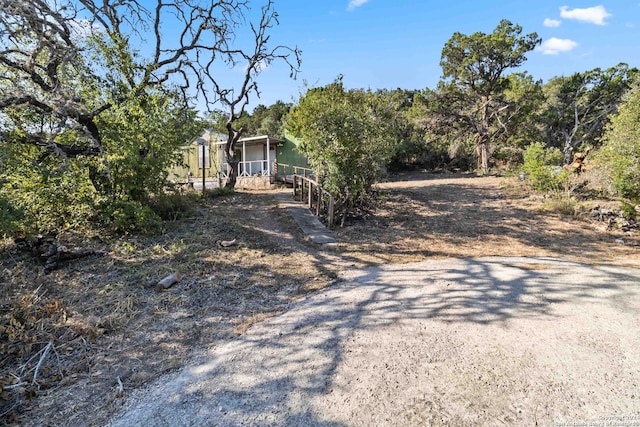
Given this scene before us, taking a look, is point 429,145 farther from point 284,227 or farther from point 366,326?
point 366,326

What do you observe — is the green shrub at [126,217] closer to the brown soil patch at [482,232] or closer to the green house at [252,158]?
the brown soil patch at [482,232]

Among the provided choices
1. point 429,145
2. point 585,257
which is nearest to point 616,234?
point 585,257

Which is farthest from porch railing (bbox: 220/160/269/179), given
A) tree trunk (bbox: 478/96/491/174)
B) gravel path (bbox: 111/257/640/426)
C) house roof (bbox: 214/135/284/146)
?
gravel path (bbox: 111/257/640/426)

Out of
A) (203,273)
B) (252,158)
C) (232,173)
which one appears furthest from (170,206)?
(252,158)

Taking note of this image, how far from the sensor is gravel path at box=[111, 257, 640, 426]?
7.38 feet

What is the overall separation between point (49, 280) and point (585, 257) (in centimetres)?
897

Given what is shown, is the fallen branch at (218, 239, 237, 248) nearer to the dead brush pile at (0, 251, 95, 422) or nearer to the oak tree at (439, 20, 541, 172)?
the dead brush pile at (0, 251, 95, 422)

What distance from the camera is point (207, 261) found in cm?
557

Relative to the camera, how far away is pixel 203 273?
5.12 metres

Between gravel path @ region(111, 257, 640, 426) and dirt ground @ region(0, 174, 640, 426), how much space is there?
0.43 meters

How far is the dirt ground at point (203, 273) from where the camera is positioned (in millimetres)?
2807

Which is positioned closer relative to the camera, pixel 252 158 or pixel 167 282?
pixel 167 282

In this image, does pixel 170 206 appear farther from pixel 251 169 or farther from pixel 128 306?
pixel 251 169

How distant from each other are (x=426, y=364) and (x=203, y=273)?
3.66 metres
